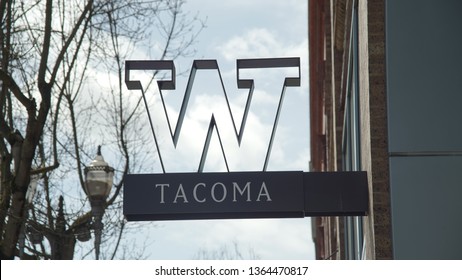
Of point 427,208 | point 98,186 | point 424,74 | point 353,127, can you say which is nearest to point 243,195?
point 427,208

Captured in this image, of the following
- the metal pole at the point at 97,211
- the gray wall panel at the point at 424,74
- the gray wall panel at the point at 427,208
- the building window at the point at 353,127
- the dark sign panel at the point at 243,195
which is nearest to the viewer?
the gray wall panel at the point at 427,208

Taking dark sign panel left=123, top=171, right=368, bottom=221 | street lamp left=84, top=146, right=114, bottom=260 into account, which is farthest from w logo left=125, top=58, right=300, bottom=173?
street lamp left=84, top=146, right=114, bottom=260

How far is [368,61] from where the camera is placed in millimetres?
11344

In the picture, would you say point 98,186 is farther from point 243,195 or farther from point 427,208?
point 427,208

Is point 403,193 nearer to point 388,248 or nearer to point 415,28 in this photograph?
point 388,248

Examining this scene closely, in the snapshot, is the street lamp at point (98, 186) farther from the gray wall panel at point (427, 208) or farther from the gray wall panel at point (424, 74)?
the gray wall panel at point (427, 208)

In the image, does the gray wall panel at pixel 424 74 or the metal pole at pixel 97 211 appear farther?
the metal pole at pixel 97 211

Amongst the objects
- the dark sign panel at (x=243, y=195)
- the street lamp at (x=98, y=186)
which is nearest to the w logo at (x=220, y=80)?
the dark sign panel at (x=243, y=195)

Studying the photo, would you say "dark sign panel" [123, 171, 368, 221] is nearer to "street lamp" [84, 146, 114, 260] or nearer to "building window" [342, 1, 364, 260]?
"building window" [342, 1, 364, 260]

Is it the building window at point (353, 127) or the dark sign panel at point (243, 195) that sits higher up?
the building window at point (353, 127)

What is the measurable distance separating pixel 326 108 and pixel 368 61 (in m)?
16.9

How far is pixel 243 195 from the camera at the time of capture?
38.4 ft

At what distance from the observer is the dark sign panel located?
462 inches

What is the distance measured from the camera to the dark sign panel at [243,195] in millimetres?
11734
